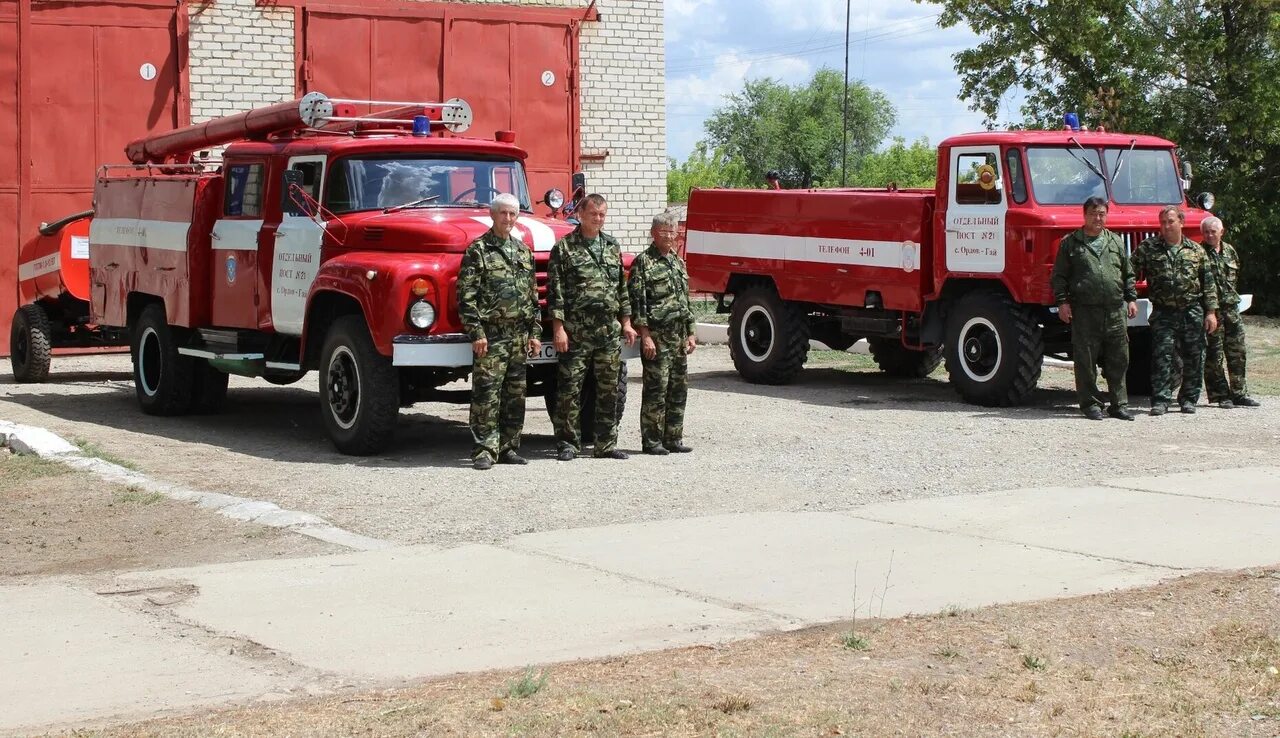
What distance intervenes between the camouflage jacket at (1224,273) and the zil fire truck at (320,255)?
5640 millimetres

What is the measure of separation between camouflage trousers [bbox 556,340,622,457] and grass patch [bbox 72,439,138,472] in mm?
2886

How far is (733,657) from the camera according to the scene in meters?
6.35

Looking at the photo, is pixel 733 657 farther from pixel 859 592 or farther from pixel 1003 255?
pixel 1003 255

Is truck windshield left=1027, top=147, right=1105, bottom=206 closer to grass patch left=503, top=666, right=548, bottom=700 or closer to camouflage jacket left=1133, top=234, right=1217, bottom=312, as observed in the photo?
camouflage jacket left=1133, top=234, right=1217, bottom=312

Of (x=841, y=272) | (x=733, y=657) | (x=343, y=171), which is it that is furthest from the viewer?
(x=841, y=272)

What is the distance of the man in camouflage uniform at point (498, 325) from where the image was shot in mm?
11040

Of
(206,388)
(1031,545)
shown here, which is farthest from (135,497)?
(1031,545)

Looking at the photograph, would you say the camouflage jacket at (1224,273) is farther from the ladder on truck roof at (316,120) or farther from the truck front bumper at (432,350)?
the truck front bumper at (432,350)

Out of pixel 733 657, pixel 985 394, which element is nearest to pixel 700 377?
pixel 985 394

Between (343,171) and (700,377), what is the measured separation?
688 centimetres

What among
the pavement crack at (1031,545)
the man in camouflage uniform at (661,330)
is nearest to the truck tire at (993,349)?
the man in camouflage uniform at (661,330)

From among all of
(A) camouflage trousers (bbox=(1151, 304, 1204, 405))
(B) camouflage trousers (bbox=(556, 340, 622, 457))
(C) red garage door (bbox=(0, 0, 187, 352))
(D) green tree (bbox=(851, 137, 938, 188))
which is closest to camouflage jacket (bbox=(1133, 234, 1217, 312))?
(A) camouflage trousers (bbox=(1151, 304, 1204, 405))

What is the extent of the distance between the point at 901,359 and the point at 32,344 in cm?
900

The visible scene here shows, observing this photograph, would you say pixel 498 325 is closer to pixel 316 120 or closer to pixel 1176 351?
pixel 316 120
